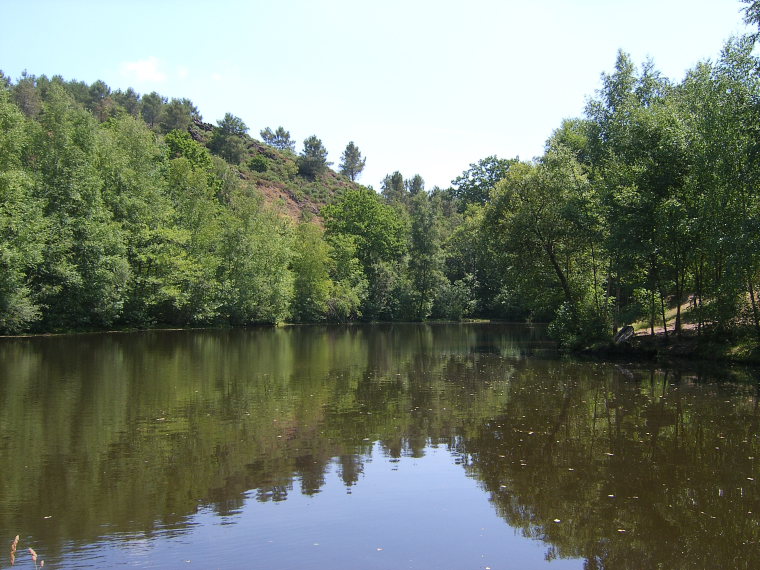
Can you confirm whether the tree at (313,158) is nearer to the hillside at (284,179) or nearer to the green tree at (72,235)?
the hillside at (284,179)

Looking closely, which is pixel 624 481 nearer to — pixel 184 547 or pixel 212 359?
pixel 184 547

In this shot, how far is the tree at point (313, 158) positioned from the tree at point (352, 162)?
79.9 feet

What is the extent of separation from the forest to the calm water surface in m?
9.19

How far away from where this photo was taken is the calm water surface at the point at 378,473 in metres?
7.45

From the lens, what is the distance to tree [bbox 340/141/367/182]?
16788 cm

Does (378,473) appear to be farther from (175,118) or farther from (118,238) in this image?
(175,118)

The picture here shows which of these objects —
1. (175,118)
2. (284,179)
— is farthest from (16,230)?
(175,118)

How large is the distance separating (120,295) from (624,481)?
46.1 meters

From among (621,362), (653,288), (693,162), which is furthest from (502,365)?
(693,162)

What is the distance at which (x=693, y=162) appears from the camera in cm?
2666

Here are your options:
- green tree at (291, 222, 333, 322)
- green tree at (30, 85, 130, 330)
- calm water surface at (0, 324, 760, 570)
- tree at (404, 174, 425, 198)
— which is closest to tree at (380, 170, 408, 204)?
tree at (404, 174, 425, 198)

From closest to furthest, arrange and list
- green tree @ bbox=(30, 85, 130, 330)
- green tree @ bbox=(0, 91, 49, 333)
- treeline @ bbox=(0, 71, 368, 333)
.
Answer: green tree @ bbox=(0, 91, 49, 333) → treeline @ bbox=(0, 71, 368, 333) → green tree @ bbox=(30, 85, 130, 330)

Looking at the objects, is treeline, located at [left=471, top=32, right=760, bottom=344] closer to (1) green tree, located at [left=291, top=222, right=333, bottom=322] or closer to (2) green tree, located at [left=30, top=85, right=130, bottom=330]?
(2) green tree, located at [left=30, top=85, right=130, bottom=330]

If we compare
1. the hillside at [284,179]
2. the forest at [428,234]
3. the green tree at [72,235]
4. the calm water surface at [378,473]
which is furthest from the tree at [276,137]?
the calm water surface at [378,473]
